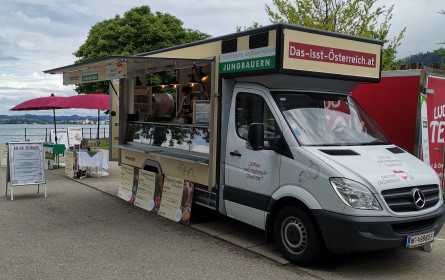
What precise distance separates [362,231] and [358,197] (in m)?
0.34

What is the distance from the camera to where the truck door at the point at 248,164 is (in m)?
5.32

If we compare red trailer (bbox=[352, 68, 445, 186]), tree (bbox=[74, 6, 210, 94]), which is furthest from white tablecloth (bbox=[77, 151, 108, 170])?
tree (bbox=[74, 6, 210, 94])

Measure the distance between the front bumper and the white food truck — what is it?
1 cm

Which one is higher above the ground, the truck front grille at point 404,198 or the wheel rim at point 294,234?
the truck front grille at point 404,198

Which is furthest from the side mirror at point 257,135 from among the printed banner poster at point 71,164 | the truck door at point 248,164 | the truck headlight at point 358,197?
the printed banner poster at point 71,164

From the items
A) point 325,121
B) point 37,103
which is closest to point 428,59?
point 37,103

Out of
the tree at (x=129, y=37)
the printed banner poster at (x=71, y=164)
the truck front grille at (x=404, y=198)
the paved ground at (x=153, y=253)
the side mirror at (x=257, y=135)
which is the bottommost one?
the paved ground at (x=153, y=253)

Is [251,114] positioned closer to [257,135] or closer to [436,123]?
[257,135]

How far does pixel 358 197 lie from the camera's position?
443 centimetres

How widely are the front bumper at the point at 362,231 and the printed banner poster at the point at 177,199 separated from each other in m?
2.61

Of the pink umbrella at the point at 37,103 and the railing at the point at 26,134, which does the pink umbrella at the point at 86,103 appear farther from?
the railing at the point at 26,134

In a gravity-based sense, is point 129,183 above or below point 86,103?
below

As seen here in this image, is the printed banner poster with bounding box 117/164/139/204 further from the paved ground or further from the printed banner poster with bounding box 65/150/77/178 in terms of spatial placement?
the printed banner poster with bounding box 65/150/77/178

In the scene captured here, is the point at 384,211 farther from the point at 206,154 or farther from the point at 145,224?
the point at 145,224
